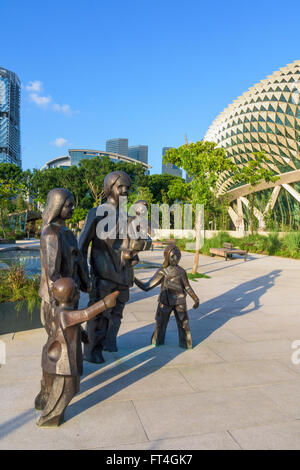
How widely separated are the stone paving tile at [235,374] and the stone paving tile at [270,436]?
2.38ft

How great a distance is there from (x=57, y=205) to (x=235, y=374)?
2.65 metres

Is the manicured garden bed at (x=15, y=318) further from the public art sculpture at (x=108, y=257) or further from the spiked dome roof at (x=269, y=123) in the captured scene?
the spiked dome roof at (x=269, y=123)

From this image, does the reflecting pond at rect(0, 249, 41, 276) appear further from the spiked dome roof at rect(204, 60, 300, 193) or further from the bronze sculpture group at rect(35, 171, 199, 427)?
the spiked dome roof at rect(204, 60, 300, 193)

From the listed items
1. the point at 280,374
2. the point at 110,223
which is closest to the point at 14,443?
the point at 110,223

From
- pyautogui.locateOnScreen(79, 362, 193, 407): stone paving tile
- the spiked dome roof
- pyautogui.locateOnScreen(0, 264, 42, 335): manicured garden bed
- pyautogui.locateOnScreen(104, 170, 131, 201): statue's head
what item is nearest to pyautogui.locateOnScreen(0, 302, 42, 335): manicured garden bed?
pyautogui.locateOnScreen(0, 264, 42, 335): manicured garden bed

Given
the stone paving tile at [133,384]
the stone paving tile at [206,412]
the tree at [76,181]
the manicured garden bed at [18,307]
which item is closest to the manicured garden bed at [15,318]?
the manicured garden bed at [18,307]

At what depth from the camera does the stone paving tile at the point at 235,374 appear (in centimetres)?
326

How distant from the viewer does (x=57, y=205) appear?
2.79 metres

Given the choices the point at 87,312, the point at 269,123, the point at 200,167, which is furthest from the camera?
the point at 269,123

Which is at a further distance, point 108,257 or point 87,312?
point 108,257

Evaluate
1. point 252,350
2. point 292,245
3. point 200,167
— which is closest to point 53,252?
point 252,350

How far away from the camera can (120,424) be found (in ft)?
8.20

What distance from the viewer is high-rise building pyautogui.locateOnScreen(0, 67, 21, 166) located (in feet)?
435

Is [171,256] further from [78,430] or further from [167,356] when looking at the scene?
[78,430]
